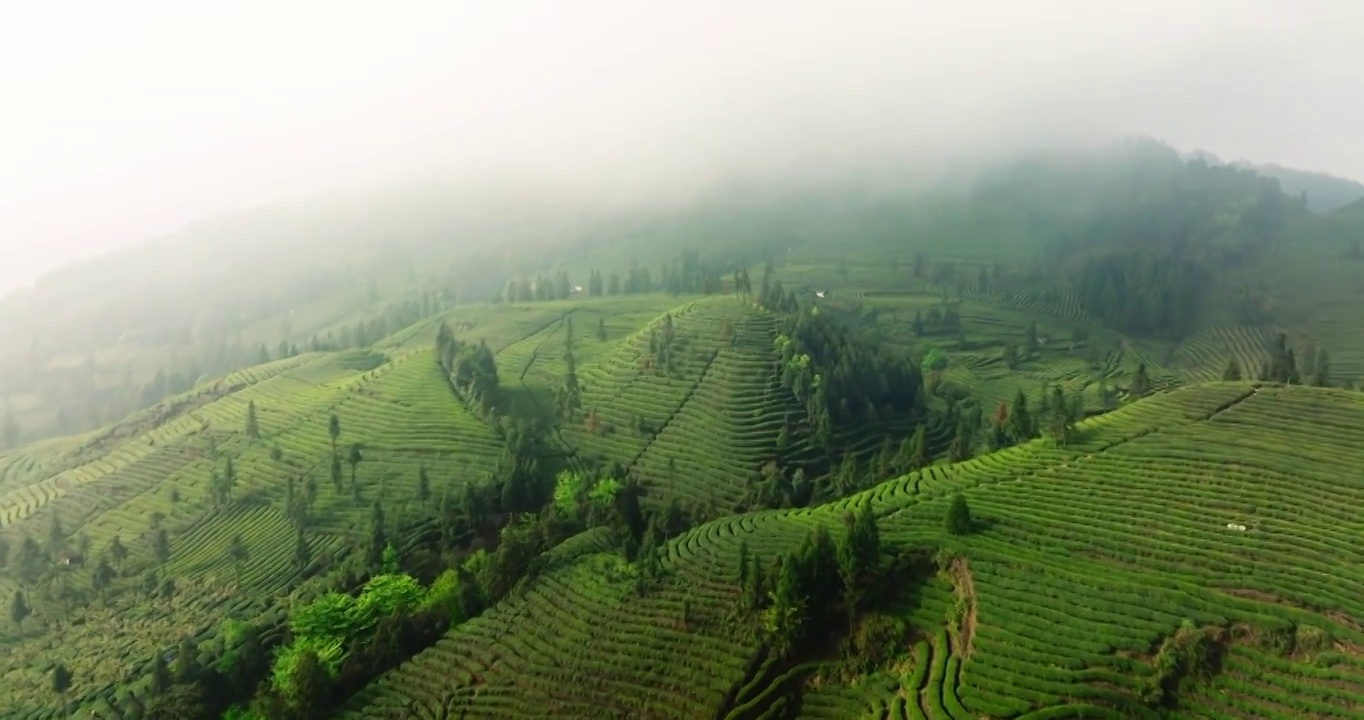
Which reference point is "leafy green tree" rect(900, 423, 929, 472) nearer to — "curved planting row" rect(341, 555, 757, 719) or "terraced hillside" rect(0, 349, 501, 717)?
"curved planting row" rect(341, 555, 757, 719)

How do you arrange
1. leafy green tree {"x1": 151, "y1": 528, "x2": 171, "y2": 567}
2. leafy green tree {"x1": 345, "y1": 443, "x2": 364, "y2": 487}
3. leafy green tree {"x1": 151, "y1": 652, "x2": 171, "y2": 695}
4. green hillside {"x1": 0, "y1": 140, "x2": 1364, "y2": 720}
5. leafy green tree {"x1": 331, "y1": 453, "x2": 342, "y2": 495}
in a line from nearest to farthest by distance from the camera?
green hillside {"x1": 0, "y1": 140, "x2": 1364, "y2": 720} → leafy green tree {"x1": 151, "y1": 652, "x2": 171, "y2": 695} → leafy green tree {"x1": 151, "y1": 528, "x2": 171, "y2": 567} → leafy green tree {"x1": 331, "y1": 453, "x2": 342, "y2": 495} → leafy green tree {"x1": 345, "y1": 443, "x2": 364, "y2": 487}

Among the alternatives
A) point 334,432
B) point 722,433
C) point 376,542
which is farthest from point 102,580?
point 722,433

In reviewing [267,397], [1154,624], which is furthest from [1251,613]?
[267,397]

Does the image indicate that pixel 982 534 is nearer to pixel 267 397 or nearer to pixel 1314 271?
pixel 267 397

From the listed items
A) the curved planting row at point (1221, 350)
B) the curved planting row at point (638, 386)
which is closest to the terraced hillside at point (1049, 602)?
the curved planting row at point (638, 386)

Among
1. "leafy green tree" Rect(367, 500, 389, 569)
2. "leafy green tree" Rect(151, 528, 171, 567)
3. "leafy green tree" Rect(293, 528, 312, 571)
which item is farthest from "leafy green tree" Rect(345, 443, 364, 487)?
"leafy green tree" Rect(151, 528, 171, 567)

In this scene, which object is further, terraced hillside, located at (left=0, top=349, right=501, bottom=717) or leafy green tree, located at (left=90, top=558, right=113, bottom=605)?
leafy green tree, located at (left=90, top=558, right=113, bottom=605)

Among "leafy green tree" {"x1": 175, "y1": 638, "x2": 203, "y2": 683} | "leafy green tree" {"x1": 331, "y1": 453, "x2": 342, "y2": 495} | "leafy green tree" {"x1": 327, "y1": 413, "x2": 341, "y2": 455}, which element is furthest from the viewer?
"leafy green tree" {"x1": 327, "y1": 413, "x2": 341, "y2": 455}
